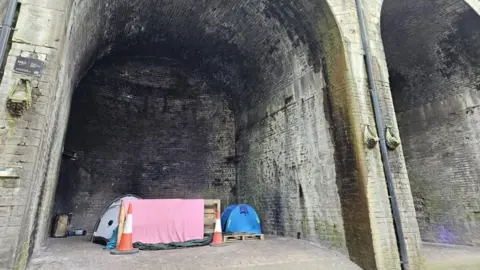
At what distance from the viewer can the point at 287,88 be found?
7.66m

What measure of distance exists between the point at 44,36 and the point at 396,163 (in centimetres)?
627

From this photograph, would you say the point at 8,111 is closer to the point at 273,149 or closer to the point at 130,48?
the point at 273,149

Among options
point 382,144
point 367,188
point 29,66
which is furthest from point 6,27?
point 382,144

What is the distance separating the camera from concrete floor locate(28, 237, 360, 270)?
170 inches

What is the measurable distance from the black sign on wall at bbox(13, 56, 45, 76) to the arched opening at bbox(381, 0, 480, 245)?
833cm

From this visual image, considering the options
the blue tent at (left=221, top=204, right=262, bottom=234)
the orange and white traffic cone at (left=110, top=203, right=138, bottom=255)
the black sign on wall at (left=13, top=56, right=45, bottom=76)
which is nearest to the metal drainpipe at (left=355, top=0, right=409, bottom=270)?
the blue tent at (left=221, top=204, right=262, bottom=234)

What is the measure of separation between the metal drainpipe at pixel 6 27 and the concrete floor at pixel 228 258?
2907 millimetres

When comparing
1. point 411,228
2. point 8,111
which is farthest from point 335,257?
point 8,111

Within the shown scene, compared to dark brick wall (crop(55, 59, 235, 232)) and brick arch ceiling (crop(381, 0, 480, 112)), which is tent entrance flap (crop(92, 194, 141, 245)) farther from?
brick arch ceiling (crop(381, 0, 480, 112))

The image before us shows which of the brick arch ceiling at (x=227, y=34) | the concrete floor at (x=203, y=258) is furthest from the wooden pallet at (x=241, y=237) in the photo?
the brick arch ceiling at (x=227, y=34)

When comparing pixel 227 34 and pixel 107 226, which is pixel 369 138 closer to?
pixel 227 34

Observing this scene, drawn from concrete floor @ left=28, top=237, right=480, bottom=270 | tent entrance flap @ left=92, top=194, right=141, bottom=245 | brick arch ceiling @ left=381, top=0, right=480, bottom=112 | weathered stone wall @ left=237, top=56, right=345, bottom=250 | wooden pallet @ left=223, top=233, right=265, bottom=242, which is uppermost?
brick arch ceiling @ left=381, top=0, right=480, bottom=112

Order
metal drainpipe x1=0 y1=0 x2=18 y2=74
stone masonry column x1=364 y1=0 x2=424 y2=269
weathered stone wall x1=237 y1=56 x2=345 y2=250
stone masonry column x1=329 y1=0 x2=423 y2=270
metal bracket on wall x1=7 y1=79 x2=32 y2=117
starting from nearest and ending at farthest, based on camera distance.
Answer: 1. metal bracket on wall x1=7 y1=79 x2=32 y2=117
2. metal drainpipe x1=0 y1=0 x2=18 y2=74
3. stone masonry column x1=329 y1=0 x2=423 y2=270
4. stone masonry column x1=364 y1=0 x2=424 y2=269
5. weathered stone wall x1=237 y1=56 x2=345 y2=250

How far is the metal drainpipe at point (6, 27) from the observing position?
3.64 metres
